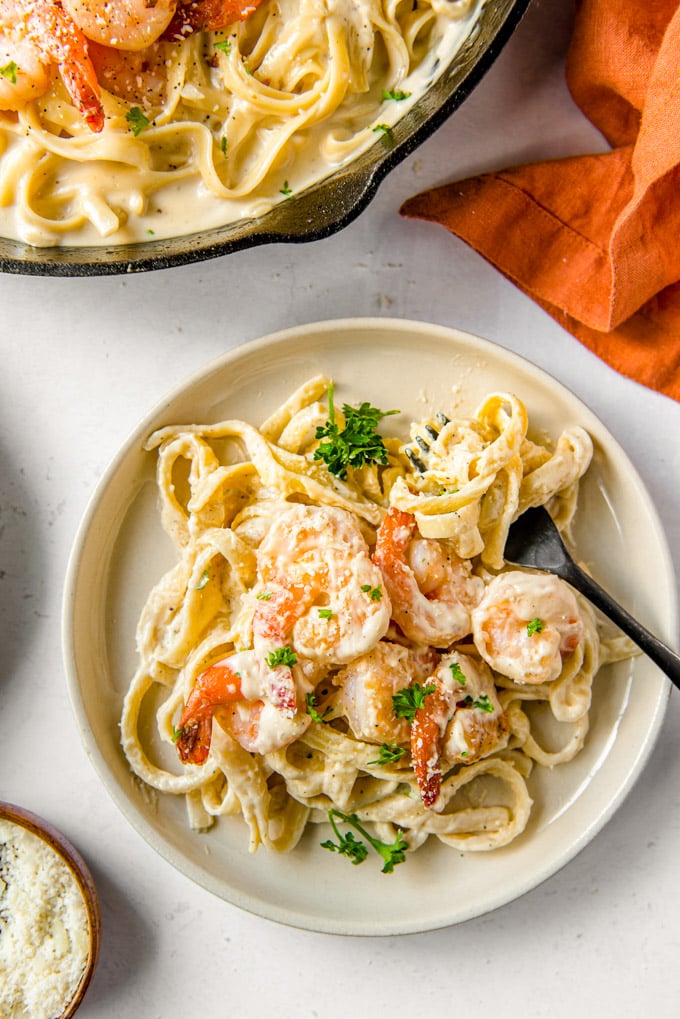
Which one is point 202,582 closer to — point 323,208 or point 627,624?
point 323,208

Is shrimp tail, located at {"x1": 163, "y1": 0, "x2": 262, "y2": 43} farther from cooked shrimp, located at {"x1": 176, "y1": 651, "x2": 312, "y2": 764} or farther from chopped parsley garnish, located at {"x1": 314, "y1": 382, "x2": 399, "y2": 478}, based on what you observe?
cooked shrimp, located at {"x1": 176, "y1": 651, "x2": 312, "y2": 764}

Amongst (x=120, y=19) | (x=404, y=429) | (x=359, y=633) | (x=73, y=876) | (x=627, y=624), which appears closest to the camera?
(x=120, y=19)

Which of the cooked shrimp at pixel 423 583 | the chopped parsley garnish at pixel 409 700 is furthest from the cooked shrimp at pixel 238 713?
the cooked shrimp at pixel 423 583

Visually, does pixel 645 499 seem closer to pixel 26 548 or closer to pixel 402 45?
pixel 402 45

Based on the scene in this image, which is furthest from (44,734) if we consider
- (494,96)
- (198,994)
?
(494,96)

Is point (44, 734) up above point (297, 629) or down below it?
below

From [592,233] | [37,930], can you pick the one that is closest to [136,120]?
[592,233]

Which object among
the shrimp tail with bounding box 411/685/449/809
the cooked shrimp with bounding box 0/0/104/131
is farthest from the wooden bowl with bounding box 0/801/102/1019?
the cooked shrimp with bounding box 0/0/104/131
